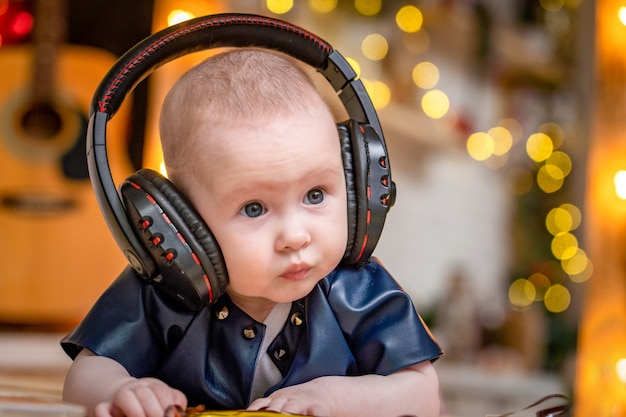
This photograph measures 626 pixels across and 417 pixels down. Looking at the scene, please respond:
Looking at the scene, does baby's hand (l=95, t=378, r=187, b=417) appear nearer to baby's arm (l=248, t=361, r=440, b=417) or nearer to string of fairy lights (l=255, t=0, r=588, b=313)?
baby's arm (l=248, t=361, r=440, b=417)

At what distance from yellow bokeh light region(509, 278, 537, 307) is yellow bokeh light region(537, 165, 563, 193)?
1.12 feet

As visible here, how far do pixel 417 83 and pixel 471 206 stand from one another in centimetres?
58

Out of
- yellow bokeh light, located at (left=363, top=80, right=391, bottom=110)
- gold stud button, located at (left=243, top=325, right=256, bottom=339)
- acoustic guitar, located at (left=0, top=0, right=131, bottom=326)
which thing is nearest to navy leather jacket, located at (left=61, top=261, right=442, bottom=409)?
gold stud button, located at (left=243, top=325, right=256, bottom=339)

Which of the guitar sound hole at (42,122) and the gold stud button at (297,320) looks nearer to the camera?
the gold stud button at (297,320)

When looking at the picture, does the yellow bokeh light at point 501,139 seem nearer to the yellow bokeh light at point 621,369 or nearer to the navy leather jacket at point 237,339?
the yellow bokeh light at point 621,369

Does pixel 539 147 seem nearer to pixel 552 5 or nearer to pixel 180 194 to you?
pixel 552 5

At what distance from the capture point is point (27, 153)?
176 centimetres

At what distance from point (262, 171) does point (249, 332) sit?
0.13 metres

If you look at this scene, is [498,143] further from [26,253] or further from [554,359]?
[26,253]

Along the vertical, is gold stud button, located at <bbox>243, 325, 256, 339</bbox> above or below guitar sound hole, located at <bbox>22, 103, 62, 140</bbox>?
below

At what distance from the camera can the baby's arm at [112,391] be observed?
50 centimetres

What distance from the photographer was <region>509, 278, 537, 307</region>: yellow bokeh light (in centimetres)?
281

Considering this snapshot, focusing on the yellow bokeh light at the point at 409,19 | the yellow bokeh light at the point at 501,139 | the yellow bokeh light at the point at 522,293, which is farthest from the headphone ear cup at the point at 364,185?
the yellow bokeh light at the point at 501,139

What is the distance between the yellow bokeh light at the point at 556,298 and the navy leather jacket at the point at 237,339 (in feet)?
7.53
